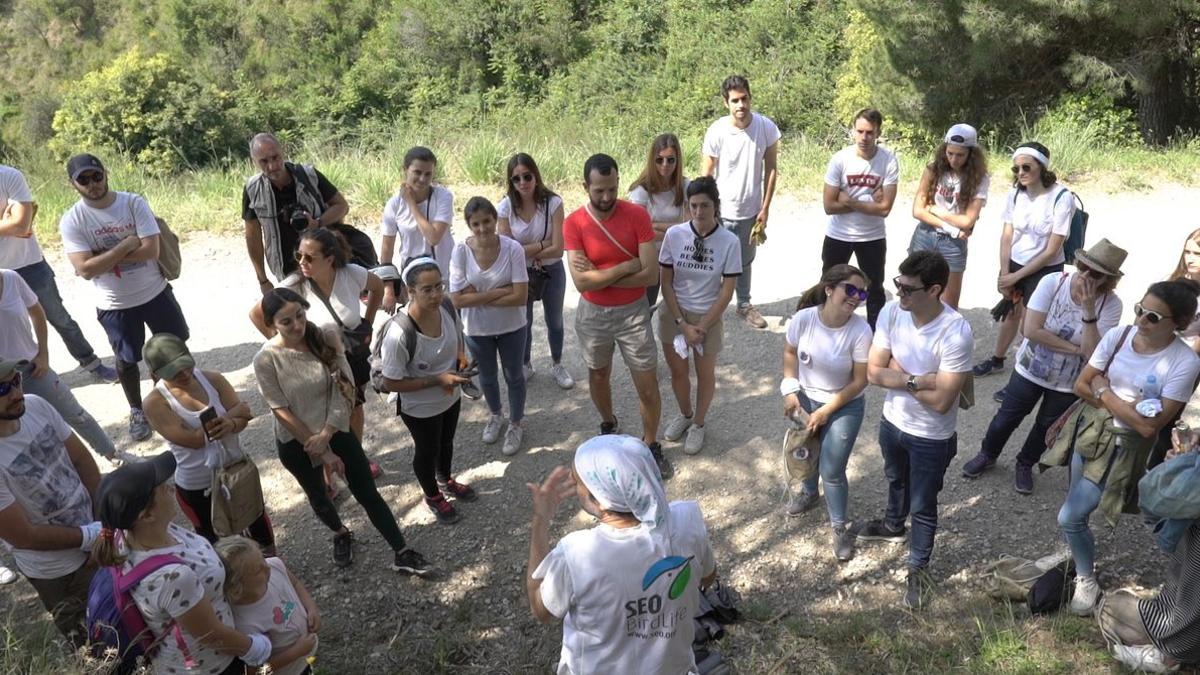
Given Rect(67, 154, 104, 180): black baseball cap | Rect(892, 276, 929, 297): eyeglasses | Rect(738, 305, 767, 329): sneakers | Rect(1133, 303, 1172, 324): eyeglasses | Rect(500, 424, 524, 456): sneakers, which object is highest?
Rect(67, 154, 104, 180): black baseball cap

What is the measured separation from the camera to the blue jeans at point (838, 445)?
4258mm

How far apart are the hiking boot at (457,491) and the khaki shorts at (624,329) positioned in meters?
1.12

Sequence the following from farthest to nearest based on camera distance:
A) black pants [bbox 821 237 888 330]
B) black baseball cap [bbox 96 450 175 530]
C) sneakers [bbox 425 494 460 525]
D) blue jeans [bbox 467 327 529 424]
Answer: black pants [bbox 821 237 888 330], blue jeans [bbox 467 327 529 424], sneakers [bbox 425 494 460 525], black baseball cap [bbox 96 450 175 530]

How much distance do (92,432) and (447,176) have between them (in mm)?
5628

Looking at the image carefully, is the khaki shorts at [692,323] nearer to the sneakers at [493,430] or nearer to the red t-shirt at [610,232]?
the red t-shirt at [610,232]

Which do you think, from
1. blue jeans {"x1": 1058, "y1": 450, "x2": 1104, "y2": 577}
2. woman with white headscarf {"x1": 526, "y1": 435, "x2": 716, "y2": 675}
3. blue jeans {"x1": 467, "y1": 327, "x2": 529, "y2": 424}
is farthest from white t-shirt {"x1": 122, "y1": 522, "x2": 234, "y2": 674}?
blue jeans {"x1": 1058, "y1": 450, "x2": 1104, "y2": 577}

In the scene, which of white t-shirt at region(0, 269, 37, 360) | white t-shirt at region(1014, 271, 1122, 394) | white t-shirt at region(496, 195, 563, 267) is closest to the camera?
white t-shirt at region(1014, 271, 1122, 394)

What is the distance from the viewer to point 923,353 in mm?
3926

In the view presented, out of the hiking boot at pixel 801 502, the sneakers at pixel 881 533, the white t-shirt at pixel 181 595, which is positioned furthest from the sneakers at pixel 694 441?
the white t-shirt at pixel 181 595

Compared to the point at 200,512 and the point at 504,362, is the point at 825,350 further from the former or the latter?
the point at 200,512

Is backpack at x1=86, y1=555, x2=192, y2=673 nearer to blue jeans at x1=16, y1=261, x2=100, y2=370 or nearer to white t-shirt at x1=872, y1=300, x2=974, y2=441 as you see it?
white t-shirt at x1=872, y1=300, x2=974, y2=441

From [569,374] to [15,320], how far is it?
3.46m

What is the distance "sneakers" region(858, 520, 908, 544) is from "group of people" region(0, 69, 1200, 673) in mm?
18

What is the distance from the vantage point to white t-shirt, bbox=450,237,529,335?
201 inches
